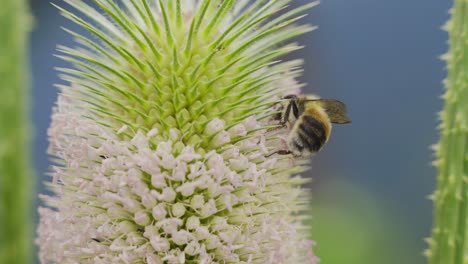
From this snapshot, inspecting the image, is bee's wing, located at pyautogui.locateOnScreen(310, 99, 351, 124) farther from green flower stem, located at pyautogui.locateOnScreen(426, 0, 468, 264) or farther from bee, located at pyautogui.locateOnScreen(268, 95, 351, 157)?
green flower stem, located at pyautogui.locateOnScreen(426, 0, 468, 264)

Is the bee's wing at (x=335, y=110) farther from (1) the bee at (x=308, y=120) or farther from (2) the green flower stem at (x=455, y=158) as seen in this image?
(2) the green flower stem at (x=455, y=158)

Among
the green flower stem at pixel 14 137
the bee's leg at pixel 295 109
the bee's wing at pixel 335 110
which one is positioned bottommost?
the green flower stem at pixel 14 137

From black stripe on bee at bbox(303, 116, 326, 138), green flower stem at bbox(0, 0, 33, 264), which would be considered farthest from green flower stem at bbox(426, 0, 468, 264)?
green flower stem at bbox(0, 0, 33, 264)

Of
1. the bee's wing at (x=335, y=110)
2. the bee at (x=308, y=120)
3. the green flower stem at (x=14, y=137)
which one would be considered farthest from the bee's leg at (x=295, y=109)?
the green flower stem at (x=14, y=137)

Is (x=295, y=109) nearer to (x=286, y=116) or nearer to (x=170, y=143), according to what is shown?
(x=286, y=116)

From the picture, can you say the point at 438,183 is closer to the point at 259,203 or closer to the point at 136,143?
the point at 259,203

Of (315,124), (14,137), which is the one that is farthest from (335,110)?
(14,137)
